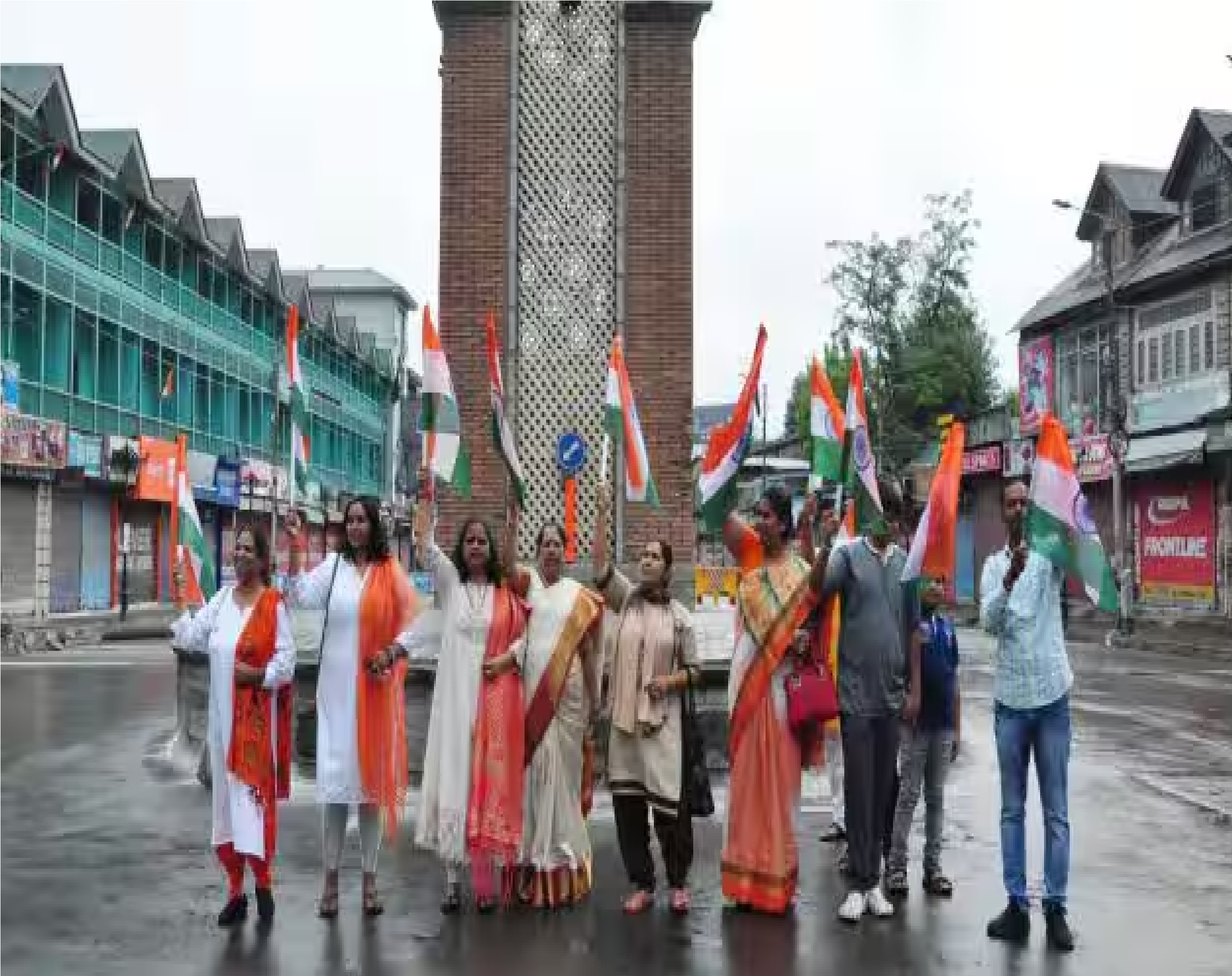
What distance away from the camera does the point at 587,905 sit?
6500mm

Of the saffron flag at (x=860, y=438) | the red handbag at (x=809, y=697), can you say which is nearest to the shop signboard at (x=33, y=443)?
the saffron flag at (x=860, y=438)

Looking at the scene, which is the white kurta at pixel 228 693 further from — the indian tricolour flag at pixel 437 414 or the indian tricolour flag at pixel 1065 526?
the indian tricolour flag at pixel 1065 526

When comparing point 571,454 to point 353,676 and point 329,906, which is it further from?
point 329,906

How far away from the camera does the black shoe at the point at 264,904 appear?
6.20 m

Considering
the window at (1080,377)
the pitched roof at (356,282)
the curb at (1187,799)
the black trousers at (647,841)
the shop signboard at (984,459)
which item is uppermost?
the pitched roof at (356,282)

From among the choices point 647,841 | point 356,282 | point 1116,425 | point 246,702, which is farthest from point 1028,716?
point 356,282

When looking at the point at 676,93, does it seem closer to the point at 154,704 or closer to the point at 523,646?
the point at 523,646

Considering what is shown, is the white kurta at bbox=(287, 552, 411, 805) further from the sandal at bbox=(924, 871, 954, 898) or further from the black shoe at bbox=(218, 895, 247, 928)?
the sandal at bbox=(924, 871, 954, 898)

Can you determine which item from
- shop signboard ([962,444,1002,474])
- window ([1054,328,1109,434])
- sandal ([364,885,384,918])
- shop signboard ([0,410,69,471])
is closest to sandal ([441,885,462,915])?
sandal ([364,885,384,918])

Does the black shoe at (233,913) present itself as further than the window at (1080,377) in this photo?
No

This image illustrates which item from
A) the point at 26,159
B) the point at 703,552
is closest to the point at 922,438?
the point at 703,552

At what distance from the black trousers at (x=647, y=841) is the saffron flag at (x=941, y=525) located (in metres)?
1.61

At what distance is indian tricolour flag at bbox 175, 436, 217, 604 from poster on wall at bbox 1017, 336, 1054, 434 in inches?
1312

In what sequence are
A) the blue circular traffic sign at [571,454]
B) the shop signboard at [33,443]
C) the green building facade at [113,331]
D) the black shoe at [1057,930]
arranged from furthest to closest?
the green building facade at [113,331] → the shop signboard at [33,443] → the blue circular traffic sign at [571,454] → the black shoe at [1057,930]
